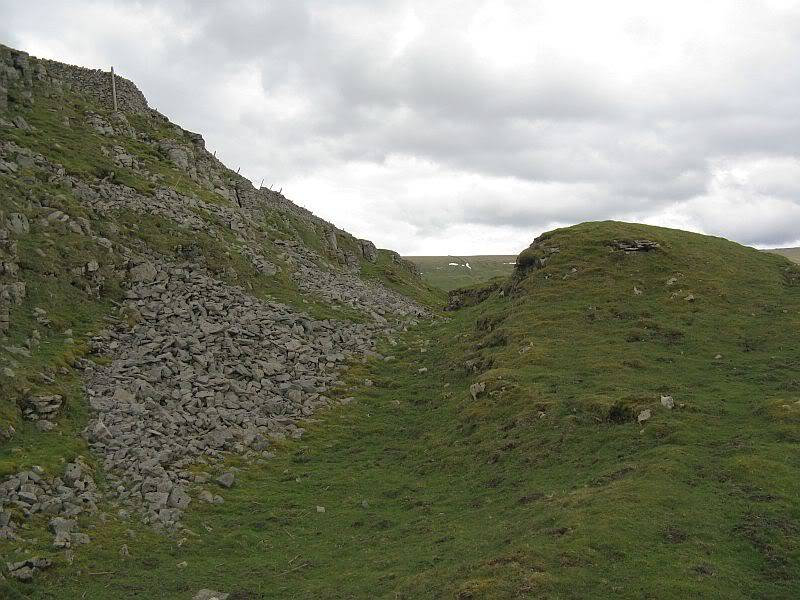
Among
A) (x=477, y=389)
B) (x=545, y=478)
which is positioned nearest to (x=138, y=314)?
(x=477, y=389)

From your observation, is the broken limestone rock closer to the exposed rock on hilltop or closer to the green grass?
the green grass

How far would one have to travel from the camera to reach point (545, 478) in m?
30.0

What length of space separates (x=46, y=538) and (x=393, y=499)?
15912mm

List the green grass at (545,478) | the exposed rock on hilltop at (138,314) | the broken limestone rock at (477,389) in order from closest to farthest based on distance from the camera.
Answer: the green grass at (545,478) → the exposed rock on hilltop at (138,314) → the broken limestone rock at (477,389)

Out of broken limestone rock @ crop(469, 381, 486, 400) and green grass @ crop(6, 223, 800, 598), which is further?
broken limestone rock @ crop(469, 381, 486, 400)

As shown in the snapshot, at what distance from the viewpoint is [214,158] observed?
320ft

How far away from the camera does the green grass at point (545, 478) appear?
21375mm

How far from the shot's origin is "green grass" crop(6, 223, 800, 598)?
21.4 metres

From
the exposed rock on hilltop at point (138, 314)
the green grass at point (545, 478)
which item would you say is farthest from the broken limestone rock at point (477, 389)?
the exposed rock on hilltop at point (138, 314)

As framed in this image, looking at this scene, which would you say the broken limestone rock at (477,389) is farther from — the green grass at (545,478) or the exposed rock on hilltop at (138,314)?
the exposed rock on hilltop at (138,314)

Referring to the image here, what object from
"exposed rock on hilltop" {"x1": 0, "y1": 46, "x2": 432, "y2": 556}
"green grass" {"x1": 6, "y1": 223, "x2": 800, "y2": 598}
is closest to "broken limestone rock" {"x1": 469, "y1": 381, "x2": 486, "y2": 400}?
"green grass" {"x1": 6, "y1": 223, "x2": 800, "y2": 598}

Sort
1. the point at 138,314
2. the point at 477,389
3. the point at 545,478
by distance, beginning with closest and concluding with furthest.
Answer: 1. the point at 545,478
2. the point at 477,389
3. the point at 138,314

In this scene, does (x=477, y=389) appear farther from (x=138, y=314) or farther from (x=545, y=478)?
(x=138, y=314)

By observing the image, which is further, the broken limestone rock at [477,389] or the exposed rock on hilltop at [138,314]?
the broken limestone rock at [477,389]
